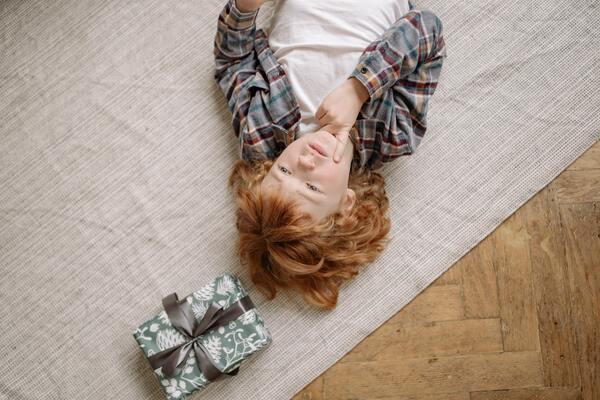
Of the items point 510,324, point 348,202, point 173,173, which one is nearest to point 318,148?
point 348,202

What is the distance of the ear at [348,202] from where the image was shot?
0.99 m

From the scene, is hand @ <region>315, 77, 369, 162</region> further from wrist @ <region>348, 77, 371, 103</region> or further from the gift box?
the gift box

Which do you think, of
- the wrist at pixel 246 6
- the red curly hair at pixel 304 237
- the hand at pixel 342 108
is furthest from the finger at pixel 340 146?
the wrist at pixel 246 6

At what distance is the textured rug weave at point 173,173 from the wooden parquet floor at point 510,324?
4 centimetres

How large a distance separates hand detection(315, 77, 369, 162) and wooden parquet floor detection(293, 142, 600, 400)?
394mm

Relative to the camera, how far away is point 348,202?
3.28 feet

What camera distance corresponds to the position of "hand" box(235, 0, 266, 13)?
3.24ft

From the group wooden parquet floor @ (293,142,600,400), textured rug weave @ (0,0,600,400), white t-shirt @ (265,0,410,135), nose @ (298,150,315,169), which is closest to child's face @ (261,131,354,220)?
nose @ (298,150,315,169)

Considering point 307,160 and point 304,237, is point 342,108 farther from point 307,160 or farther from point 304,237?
point 304,237

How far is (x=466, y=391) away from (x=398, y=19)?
2.54 ft

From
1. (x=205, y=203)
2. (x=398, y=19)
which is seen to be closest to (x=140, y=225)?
(x=205, y=203)

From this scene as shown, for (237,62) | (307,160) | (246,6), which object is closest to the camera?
(307,160)

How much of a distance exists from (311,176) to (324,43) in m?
0.29

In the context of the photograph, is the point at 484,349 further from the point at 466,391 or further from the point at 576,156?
the point at 576,156
